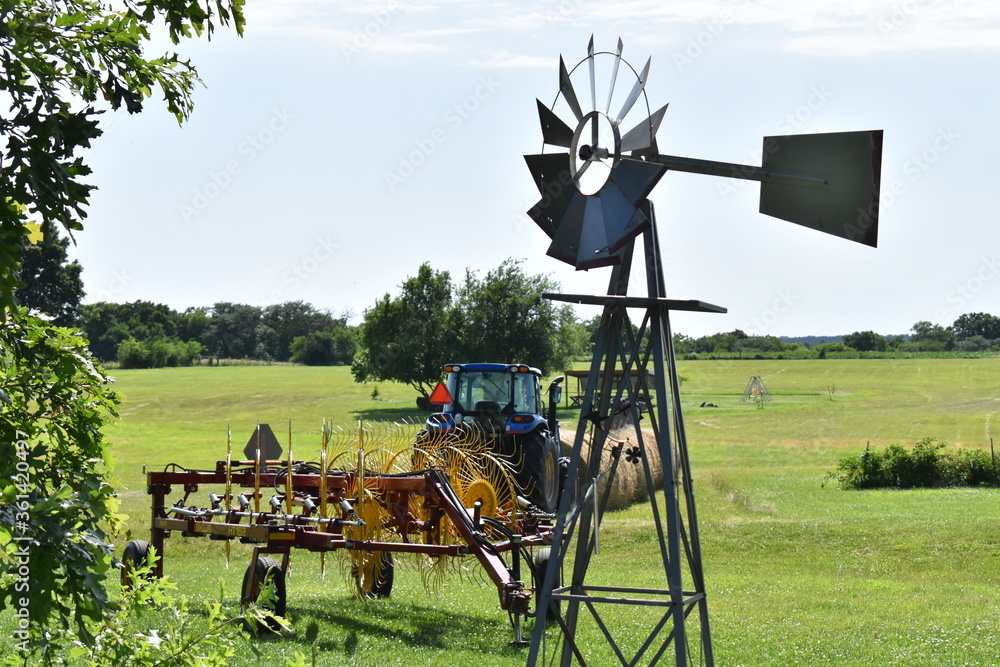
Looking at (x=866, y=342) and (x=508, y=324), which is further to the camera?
(x=866, y=342)

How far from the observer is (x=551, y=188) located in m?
7.23

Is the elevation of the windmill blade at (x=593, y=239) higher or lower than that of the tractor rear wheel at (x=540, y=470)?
higher

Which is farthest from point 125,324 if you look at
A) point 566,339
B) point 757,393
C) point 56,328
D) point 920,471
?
point 56,328

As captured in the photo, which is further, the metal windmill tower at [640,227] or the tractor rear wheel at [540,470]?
the tractor rear wheel at [540,470]

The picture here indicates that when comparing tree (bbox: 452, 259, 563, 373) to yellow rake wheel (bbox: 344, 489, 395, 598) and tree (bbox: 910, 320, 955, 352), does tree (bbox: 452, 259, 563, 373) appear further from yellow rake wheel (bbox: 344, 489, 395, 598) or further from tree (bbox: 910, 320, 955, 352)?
tree (bbox: 910, 320, 955, 352)

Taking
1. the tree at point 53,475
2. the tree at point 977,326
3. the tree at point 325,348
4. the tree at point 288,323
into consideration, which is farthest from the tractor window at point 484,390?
the tree at point 977,326

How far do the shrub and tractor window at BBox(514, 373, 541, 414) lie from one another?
13.6 m

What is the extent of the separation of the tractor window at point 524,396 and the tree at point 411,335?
40.0 meters

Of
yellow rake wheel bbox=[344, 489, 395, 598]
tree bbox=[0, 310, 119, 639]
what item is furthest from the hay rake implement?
tree bbox=[0, 310, 119, 639]

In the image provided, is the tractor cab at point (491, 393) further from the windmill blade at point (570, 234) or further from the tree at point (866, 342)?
the tree at point (866, 342)

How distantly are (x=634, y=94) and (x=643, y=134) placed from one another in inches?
11.3

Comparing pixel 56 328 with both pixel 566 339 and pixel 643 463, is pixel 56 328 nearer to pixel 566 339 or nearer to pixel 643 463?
pixel 643 463

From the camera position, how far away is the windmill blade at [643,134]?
6531 millimetres

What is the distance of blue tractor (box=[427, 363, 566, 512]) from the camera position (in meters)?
14.1
